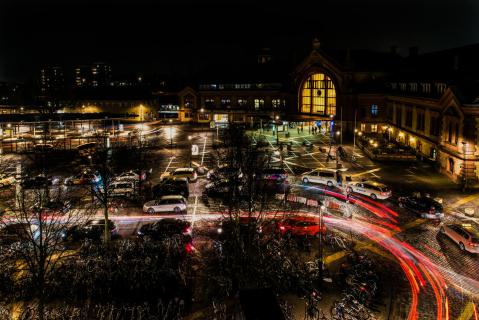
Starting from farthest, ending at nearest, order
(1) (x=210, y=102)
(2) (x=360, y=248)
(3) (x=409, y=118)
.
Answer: (1) (x=210, y=102)
(3) (x=409, y=118)
(2) (x=360, y=248)

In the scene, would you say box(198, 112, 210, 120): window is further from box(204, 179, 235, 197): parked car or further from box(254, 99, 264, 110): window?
box(204, 179, 235, 197): parked car

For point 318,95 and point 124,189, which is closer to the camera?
point 124,189

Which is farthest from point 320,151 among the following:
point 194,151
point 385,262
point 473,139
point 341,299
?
point 341,299

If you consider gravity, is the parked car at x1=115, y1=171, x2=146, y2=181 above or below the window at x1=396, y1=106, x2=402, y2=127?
below

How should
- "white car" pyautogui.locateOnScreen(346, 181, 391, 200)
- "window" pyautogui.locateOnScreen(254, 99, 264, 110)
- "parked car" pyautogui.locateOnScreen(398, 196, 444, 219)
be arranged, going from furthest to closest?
"window" pyautogui.locateOnScreen(254, 99, 264, 110), "white car" pyautogui.locateOnScreen(346, 181, 391, 200), "parked car" pyautogui.locateOnScreen(398, 196, 444, 219)

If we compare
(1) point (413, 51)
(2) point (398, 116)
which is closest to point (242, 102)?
(1) point (413, 51)

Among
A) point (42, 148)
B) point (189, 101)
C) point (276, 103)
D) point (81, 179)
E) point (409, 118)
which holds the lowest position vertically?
point (81, 179)

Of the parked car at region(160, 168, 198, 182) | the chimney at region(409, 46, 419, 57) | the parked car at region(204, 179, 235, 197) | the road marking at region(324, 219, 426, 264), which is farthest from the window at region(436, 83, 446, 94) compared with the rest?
the chimney at region(409, 46, 419, 57)

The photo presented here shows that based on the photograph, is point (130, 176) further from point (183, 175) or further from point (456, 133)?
point (456, 133)
